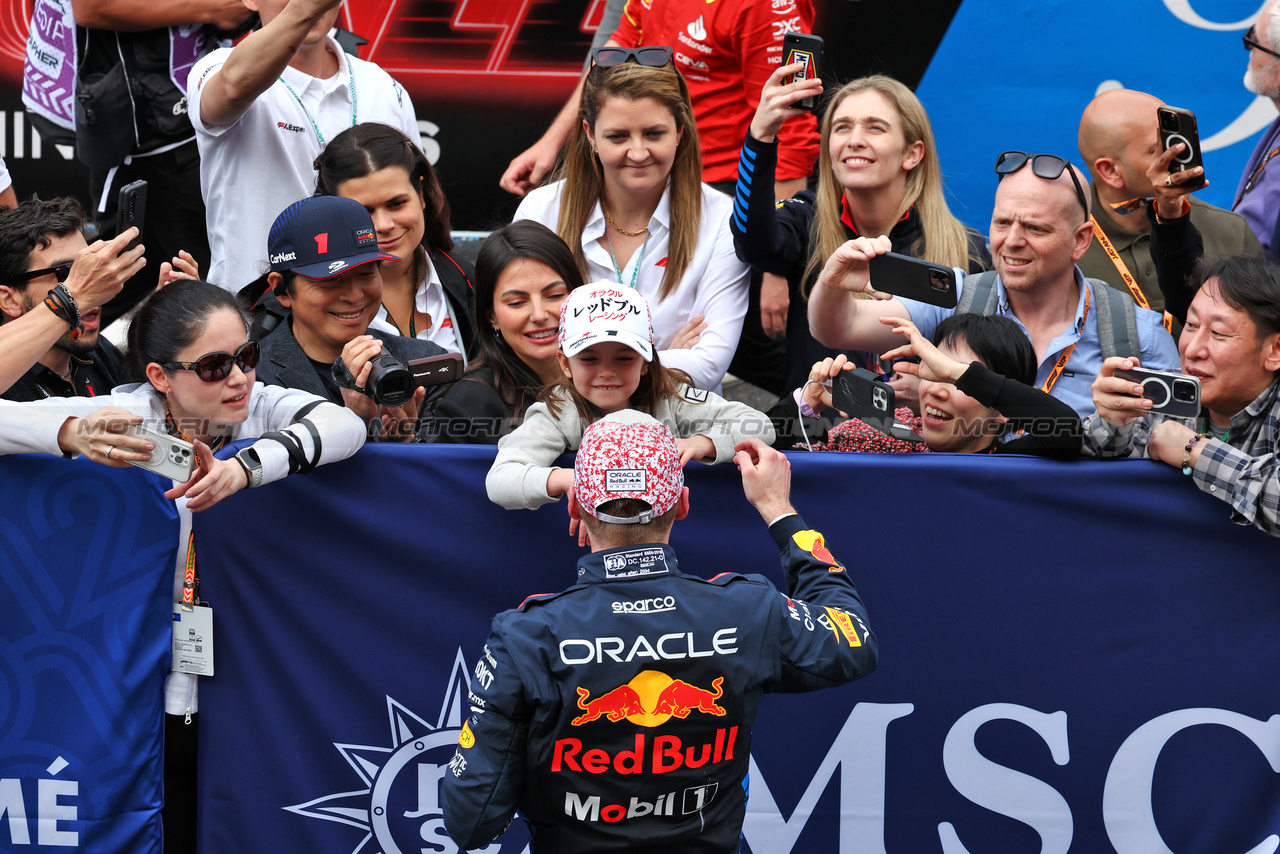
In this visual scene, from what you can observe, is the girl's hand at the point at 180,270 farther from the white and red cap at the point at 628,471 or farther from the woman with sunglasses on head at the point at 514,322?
the white and red cap at the point at 628,471

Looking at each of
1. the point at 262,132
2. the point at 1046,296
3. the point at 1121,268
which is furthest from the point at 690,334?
the point at 262,132

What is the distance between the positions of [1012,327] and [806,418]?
2.31 ft

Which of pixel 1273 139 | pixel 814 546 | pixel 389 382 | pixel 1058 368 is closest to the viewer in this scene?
pixel 814 546

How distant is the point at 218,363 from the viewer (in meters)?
3.46

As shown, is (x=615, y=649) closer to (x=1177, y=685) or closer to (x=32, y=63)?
(x=1177, y=685)

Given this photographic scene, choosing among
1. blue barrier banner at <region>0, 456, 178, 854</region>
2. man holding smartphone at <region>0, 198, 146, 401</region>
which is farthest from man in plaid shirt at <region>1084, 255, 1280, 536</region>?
man holding smartphone at <region>0, 198, 146, 401</region>

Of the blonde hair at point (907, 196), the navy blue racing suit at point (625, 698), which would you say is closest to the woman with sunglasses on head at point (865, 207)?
the blonde hair at point (907, 196)

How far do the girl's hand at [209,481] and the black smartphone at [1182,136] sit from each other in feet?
9.76

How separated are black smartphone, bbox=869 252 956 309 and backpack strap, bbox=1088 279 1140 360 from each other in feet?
2.07

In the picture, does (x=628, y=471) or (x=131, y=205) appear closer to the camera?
(x=628, y=471)

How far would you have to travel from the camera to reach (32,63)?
5.32 m

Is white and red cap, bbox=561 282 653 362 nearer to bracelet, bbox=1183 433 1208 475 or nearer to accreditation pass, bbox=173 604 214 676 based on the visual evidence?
accreditation pass, bbox=173 604 214 676

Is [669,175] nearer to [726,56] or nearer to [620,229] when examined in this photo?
[620,229]

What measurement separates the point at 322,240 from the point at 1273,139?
158 inches
